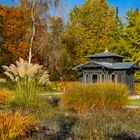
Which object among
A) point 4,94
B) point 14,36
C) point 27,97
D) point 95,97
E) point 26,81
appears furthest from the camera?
point 14,36

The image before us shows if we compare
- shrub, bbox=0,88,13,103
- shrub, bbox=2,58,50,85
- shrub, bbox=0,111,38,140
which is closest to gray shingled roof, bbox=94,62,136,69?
shrub, bbox=0,88,13,103

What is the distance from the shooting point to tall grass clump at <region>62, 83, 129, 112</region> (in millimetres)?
15211

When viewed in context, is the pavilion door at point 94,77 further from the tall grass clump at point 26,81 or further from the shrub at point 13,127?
the shrub at point 13,127

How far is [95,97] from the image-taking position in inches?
599

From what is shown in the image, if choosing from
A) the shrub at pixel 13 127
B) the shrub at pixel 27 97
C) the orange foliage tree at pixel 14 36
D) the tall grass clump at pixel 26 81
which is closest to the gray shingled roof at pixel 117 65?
the orange foliage tree at pixel 14 36

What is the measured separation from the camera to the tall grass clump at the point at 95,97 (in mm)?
15211

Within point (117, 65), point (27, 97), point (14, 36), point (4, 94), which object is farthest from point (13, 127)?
point (14, 36)

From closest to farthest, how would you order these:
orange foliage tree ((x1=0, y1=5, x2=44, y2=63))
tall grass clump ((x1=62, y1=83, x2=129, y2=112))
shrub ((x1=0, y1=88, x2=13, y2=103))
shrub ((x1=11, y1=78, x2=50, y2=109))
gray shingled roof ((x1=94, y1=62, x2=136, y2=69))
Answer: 1. tall grass clump ((x1=62, y1=83, x2=129, y2=112))
2. shrub ((x1=11, y1=78, x2=50, y2=109))
3. shrub ((x1=0, y1=88, x2=13, y2=103))
4. gray shingled roof ((x1=94, y1=62, x2=136, y2=69))
5. orange foliage tree ((x1=0, y1=5, x2=44, y2=63))

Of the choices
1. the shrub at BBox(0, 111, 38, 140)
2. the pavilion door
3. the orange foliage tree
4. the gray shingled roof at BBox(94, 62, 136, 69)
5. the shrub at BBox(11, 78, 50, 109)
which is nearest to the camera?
the shrub at BBox(0, 111, 38, 140)

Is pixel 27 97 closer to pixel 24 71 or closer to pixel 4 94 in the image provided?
pixel 24 71

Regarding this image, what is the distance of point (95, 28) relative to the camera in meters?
49.3

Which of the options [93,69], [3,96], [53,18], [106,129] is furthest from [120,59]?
[106,129]

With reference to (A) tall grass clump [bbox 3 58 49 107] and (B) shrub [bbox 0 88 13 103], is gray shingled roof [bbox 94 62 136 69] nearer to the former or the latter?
(B) shrub [bbox 0 88 13 103]

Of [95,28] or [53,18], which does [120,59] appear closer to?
[53,18]
